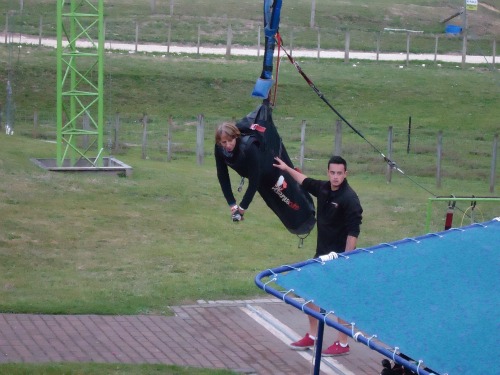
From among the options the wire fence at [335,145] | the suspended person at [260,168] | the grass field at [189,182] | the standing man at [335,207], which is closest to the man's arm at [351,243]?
the standing man at [335,207]

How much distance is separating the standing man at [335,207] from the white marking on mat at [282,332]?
104 centimetres

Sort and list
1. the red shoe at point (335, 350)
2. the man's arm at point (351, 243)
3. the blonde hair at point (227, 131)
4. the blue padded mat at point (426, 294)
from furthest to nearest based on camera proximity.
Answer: the red shoe at point (335, 350)
the man's arm at point (351, 243)
the blonde hair at point (227, 131)
the blue padded mat at point (426, 294)

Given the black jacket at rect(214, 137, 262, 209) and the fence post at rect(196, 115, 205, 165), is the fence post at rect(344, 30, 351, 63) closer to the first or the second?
the fence post at rect(196, 115, 205, 165)

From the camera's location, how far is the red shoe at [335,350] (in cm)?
910

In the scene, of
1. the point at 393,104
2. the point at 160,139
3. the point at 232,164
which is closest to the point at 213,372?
the point at 232,164

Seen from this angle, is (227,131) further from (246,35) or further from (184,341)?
(246,35)

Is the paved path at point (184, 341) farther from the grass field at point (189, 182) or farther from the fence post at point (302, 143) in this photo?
the fence post at point (302, 143)

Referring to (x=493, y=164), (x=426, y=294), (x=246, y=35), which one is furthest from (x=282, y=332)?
(x=246, y=35)

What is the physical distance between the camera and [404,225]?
16281mm

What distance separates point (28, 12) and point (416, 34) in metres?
17.9

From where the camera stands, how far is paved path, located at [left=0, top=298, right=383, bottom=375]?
8.67 metres

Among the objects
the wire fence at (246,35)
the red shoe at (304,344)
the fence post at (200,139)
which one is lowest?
the red shoe at (304,344)

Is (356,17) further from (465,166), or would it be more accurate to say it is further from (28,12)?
(465,166)

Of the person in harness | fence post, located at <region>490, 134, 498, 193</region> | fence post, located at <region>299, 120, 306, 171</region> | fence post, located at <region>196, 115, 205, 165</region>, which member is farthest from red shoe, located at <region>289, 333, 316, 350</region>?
fence post, located at <region>196, 115, 205, 165</region>
